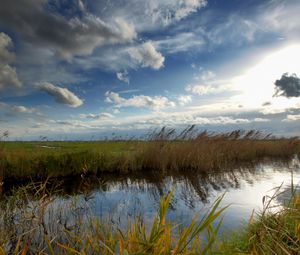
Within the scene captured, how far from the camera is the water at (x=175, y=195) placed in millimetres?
7281

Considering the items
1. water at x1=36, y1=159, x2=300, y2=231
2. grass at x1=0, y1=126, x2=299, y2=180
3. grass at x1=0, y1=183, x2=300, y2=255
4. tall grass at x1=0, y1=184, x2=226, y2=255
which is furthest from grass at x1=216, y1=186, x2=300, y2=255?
grass at x1=0, y1=126, x2=299, y2=180

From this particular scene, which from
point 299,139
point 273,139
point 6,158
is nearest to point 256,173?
point 6,158

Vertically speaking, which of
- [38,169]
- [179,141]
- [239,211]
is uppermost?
[179,141]

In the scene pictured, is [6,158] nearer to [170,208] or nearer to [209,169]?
[170,208]

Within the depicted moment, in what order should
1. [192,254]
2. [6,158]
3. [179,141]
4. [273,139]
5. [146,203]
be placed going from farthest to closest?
[273,139]
[179,141]
[6,158]
[146,203]
[192,254]

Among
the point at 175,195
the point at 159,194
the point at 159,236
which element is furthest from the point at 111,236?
the point at 159,194

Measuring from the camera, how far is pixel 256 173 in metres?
14.8

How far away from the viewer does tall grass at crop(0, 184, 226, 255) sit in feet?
5.51

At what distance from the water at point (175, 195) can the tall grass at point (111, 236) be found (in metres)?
0.98

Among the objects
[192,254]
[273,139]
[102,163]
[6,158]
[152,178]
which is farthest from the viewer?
[273,139]

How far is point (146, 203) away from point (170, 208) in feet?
3.34

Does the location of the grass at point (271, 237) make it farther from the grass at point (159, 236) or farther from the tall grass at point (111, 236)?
the tall grass at point (111, 236)

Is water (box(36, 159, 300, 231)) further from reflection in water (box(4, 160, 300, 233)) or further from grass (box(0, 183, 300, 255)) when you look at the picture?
grass (box(0, 183, 300, 255))

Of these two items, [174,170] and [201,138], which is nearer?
[174,170]
